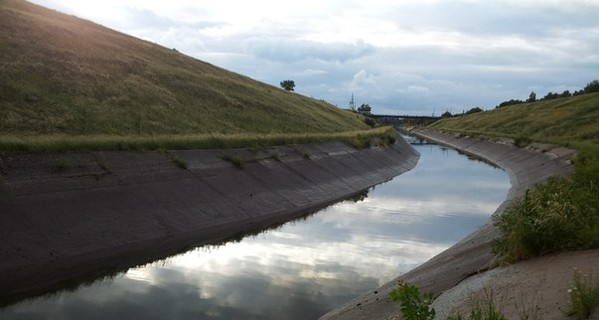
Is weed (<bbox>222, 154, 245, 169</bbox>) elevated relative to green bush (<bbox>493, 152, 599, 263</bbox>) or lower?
lower

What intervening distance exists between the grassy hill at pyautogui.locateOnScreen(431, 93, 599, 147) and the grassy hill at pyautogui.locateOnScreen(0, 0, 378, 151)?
82.7ft

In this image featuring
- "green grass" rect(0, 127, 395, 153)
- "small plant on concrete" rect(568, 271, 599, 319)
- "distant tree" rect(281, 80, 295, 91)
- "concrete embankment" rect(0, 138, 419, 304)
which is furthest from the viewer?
"distant tree" rect(281, 80, 295, 91)

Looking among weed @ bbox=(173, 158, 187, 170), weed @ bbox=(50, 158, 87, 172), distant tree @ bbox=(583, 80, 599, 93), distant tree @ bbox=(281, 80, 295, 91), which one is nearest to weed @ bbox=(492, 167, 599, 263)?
weed @ bbox=(50, 158, 87, 172)

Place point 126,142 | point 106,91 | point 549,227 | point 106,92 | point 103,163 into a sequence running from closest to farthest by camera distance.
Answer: point 549,227
point 103,163
point 126,142
point 106,92
point 106,91

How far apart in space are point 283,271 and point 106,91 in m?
29.7

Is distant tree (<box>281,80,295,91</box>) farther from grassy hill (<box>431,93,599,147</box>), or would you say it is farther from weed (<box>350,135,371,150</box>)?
weed (<box>350,135,371,150</box>)

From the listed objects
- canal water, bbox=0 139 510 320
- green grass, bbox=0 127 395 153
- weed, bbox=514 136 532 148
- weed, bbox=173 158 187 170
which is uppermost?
weed, bbox=514 136 532 148

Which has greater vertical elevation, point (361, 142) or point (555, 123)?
point (555, 123)

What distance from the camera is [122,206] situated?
23.2m

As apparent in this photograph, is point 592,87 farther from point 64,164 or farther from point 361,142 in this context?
point 64,164

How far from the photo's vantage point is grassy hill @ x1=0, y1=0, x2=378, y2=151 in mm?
35188

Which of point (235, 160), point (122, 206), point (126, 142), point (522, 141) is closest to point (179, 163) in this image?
point (126, 142)

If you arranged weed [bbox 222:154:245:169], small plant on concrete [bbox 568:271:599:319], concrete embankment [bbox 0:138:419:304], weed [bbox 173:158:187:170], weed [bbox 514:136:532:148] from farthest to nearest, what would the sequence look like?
weed [bbox 514:136:532:148]
weed [bbox 222:154:245:169]
weed [bbox 173:158:187:170]
concrete embankment [bbox 0:138:419:304]
small plant on concrete [bbox 568:271:599:319]

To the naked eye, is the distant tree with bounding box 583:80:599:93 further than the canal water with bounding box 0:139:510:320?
Yes
